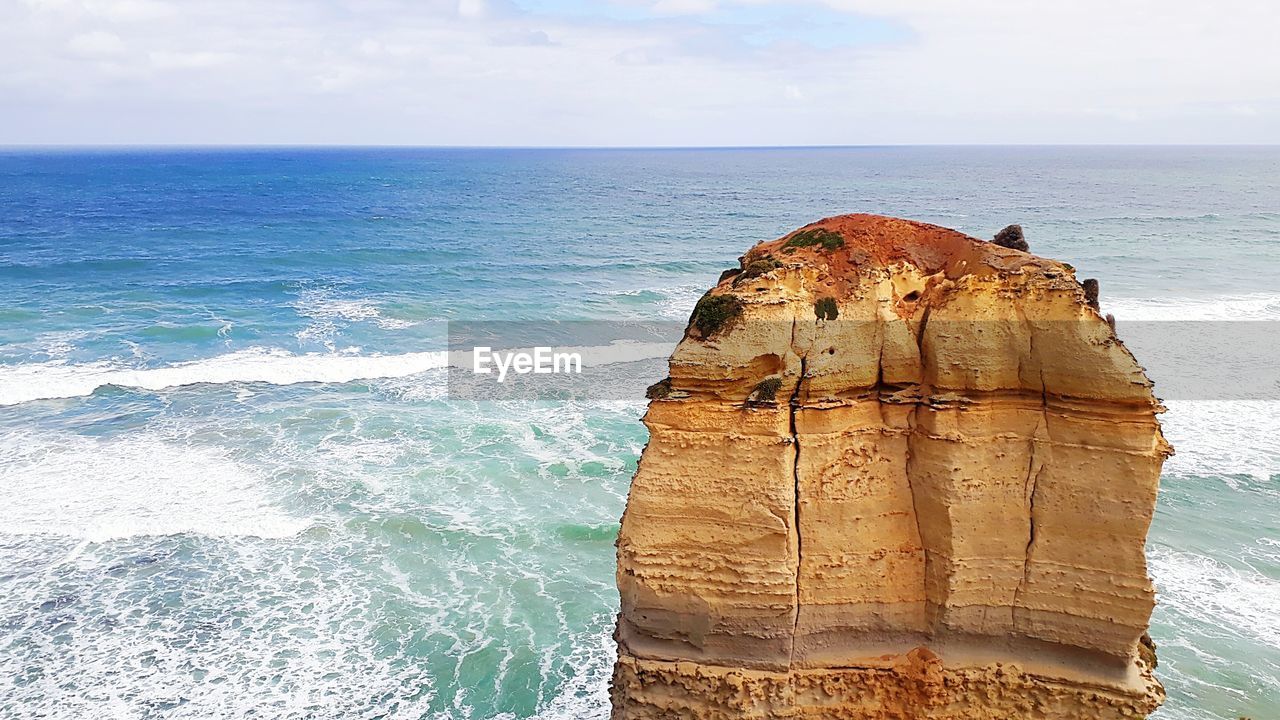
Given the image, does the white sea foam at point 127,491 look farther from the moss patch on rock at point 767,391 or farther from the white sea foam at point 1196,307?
the white sea foam at point 1196,307

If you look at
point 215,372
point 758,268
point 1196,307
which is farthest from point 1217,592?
point 215,372

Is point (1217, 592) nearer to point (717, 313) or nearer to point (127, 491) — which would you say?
point (717, 313)

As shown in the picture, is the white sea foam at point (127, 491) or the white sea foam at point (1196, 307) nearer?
the white sea foam at point (127, 491)

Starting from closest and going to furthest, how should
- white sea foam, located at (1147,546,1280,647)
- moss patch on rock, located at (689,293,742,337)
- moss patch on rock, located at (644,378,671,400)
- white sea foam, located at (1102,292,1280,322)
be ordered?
moss patch on rock, located at (689,293,742,337) < moss patch on rock, located at (644,378,671,400) < white sea foam, located at (1147,546,1280,647) < white sea foam, located at (1102,292,1280,322)

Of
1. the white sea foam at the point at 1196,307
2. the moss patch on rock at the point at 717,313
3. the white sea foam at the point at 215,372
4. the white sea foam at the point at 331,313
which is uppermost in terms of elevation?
the moss patch on rock at the point at 717,313

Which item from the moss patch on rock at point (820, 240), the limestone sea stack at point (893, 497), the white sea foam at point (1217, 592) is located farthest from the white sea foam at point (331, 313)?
the moss patch on rock at point (820, 240)

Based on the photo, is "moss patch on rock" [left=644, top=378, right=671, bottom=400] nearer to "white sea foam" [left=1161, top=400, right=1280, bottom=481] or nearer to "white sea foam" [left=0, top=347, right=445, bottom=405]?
"white sea foam" [left=1161, top=400, right=1280, bottom=481]

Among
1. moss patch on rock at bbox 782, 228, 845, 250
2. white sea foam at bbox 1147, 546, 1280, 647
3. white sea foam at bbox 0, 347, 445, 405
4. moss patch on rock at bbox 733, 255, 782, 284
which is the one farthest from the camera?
white sea foam at bbox 0, 347, 445, 405

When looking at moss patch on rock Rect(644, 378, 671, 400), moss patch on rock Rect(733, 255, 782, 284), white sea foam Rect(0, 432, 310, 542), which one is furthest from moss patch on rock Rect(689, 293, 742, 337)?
white sea foam Rect(0, 432, 310, 542)
